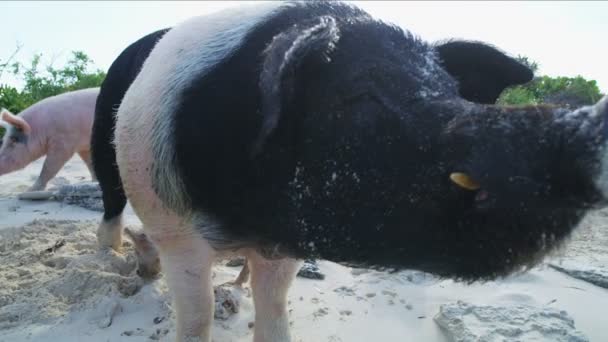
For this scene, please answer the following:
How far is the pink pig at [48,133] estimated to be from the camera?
702 centimetres

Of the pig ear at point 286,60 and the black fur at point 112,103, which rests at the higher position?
the pig ear at point 286,60

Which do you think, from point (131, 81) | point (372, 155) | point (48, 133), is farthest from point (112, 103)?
point (48, 133)

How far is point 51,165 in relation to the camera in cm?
688

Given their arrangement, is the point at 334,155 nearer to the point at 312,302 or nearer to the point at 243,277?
the point at 312,302

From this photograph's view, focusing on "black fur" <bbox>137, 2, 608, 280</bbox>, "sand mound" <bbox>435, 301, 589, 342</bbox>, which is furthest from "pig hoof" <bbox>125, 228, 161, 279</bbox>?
"sand mound" <bbox>435, 301, 589, 342</bbox>

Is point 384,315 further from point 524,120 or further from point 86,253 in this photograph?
point 86,253

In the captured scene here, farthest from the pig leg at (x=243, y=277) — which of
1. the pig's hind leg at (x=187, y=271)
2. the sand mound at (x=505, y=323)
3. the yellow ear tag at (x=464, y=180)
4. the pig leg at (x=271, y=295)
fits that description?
the yellow ear tag at (x=464, y=180)

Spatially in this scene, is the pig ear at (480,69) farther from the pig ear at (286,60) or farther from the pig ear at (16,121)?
the pig ear at (16,121)

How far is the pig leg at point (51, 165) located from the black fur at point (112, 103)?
413 cm

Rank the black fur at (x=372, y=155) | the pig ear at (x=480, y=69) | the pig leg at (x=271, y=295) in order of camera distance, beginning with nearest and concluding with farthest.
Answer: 1. the black fur at (x=372, y=155)
2. the pig ear at (x=480, y=69)
3. the pig leg at (x=271, y=295)

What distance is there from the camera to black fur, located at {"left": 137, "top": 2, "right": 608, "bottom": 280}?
1158 millimetres

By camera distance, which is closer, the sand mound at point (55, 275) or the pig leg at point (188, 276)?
the pig leg at point (188, 276)

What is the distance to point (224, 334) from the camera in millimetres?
2709

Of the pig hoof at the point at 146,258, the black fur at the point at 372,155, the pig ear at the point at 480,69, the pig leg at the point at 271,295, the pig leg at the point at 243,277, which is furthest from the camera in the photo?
the pig leg at the point at 243,277
